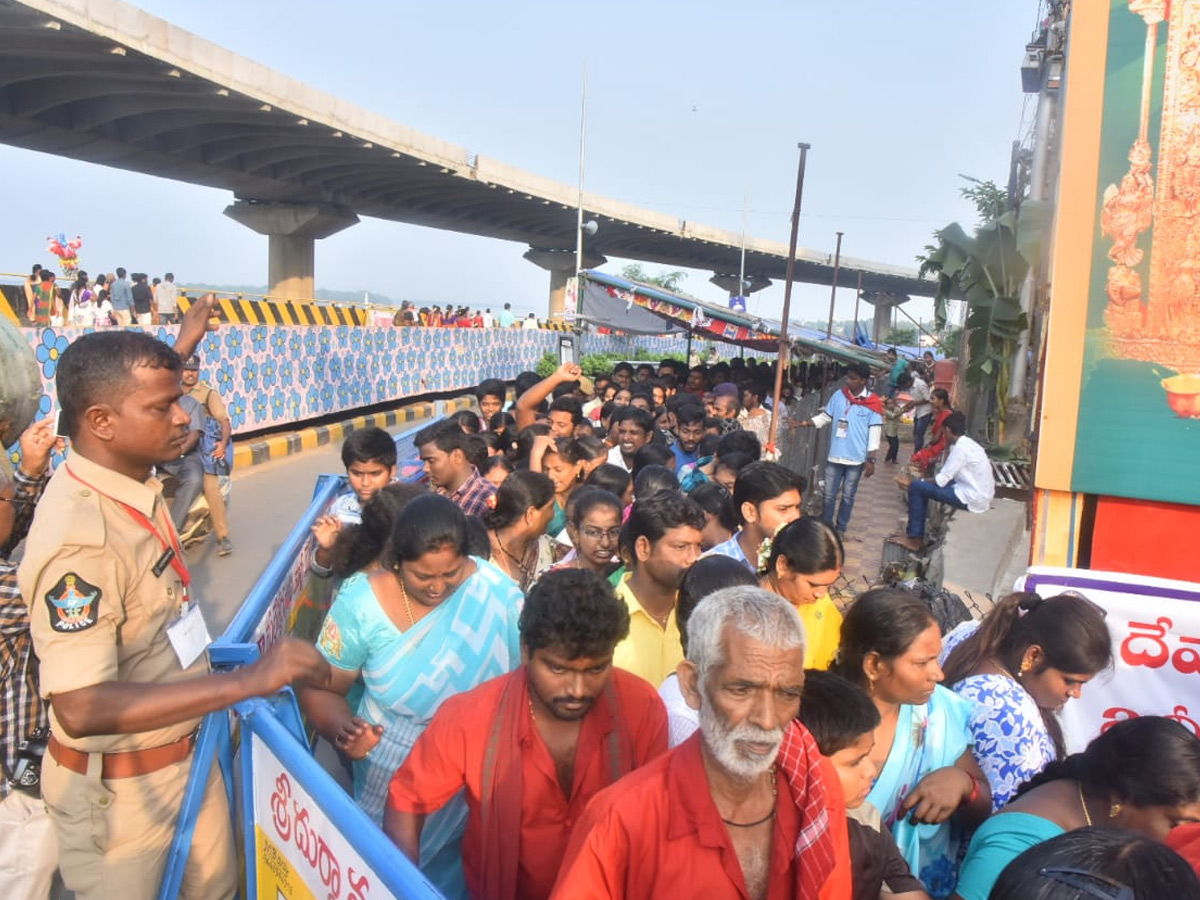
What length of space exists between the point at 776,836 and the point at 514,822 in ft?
1.98

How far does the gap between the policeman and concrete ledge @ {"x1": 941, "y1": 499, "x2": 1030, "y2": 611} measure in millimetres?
5121

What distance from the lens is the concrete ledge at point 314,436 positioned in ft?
39.6

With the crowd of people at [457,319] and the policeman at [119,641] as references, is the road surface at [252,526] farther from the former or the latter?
the crowd of people at [457,319]

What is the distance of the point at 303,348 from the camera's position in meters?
13.9

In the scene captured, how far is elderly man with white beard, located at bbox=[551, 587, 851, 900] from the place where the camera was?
1.59m

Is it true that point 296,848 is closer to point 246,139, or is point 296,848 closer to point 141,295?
point 141,295

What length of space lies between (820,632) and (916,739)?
787 millimetres

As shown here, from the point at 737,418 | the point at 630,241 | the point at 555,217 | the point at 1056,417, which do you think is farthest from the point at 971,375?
the point at 630,241

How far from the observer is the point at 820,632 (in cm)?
Result: 321

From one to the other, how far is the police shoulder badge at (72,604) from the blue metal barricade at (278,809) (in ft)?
1.55

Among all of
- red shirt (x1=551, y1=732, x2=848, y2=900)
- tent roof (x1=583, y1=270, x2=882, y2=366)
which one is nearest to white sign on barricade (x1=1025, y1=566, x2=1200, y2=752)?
red shirt (x1=551, y1=732, x2=848, y2=900)

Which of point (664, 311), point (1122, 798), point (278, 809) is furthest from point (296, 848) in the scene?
point (664, 311)

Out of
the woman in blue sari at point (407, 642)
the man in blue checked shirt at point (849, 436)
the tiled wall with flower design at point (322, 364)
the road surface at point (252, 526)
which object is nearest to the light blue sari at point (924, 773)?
the woman in blue sari at point (407, 642)

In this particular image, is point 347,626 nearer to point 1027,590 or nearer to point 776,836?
point 776,836
